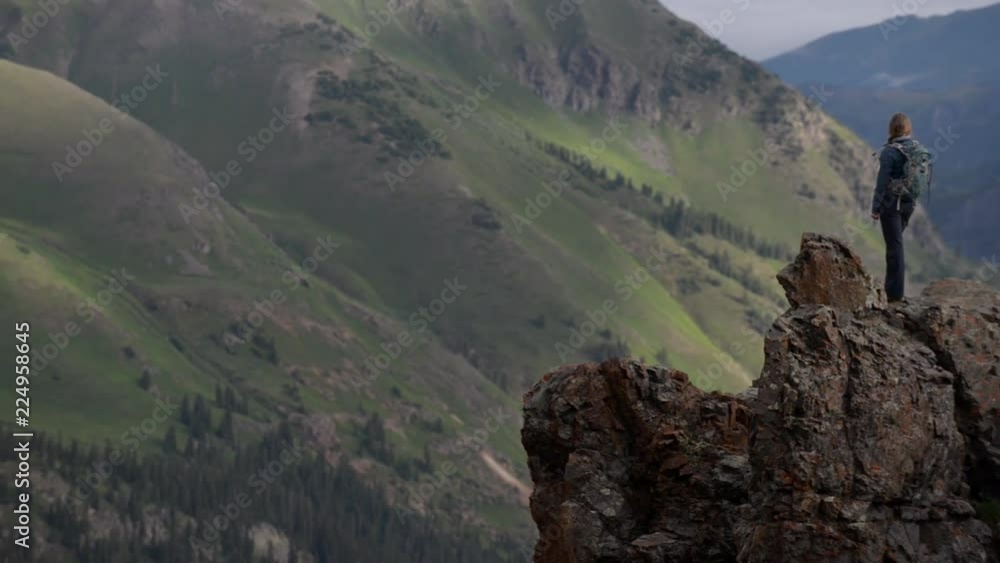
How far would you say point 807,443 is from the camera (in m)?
36.8

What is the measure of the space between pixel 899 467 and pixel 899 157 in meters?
10.6

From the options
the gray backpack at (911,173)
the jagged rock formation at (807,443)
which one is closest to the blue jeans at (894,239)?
the gray backpack at (911,173)

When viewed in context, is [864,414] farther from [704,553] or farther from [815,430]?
[704,553]

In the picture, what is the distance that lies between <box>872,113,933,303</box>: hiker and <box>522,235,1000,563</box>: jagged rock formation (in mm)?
1338

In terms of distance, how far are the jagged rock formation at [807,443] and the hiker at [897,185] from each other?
1338 millimetres

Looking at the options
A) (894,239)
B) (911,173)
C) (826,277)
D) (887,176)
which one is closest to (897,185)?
(887,176)

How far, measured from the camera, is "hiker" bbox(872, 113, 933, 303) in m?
44.4

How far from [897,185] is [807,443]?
35.4 feet

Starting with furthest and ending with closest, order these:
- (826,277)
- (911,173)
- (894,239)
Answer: (894,239) → (911,173) → (826,277)

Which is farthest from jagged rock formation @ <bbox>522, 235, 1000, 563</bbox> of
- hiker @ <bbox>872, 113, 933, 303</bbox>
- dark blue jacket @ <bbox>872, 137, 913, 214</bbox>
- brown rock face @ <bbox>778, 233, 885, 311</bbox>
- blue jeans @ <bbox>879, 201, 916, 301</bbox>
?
dark blue jacket @ <bbox>872, 137, 913, 214</bbox>

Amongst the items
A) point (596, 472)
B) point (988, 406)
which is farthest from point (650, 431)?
point (988, 406)

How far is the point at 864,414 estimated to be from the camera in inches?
1474

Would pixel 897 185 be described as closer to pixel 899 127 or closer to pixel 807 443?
pixel 899 127

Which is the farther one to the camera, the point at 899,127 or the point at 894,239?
the point at 894,239
